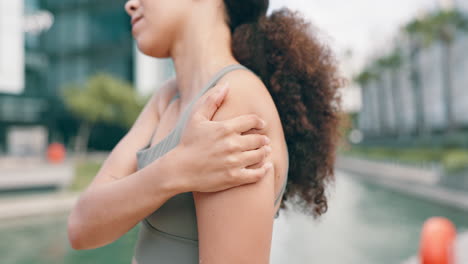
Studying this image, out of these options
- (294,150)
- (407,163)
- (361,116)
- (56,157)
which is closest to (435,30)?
(407,163)

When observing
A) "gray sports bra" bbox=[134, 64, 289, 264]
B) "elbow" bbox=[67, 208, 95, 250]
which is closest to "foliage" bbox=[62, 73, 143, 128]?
"elbow" bbox=[67, 208, 95, 250]

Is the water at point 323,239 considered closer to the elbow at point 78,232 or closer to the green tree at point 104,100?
the elbow at point 78,232

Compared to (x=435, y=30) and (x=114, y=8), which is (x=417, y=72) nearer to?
(x=435, y=30)

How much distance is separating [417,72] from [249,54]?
3717 cm

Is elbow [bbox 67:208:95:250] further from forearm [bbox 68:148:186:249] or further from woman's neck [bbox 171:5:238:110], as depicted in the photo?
woman's neck [bbox 171:5:238:110]

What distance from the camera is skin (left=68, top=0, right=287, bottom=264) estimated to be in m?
0.81

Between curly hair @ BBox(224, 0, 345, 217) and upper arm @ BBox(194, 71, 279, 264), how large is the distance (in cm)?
27

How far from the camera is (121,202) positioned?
3.04ft

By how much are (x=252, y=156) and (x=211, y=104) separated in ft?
0.49

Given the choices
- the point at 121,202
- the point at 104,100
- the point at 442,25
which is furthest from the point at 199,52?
the point at 442,25

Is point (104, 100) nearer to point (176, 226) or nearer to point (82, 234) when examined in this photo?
point (82, 234)

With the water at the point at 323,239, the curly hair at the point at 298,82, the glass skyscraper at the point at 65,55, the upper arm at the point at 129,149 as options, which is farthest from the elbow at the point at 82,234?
the glass skyscraper at the point at 65,55

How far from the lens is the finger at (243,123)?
0.81 m

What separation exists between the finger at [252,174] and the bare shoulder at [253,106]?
80mm
